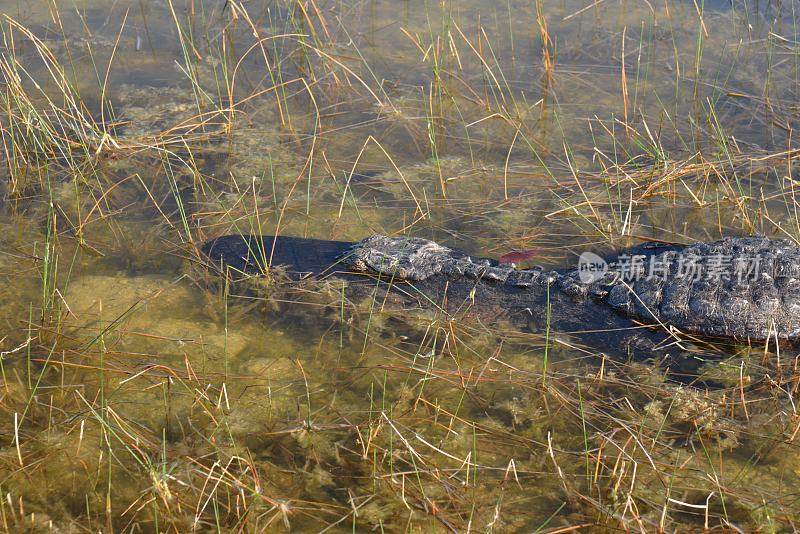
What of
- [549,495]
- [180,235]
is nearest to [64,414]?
[180,235]

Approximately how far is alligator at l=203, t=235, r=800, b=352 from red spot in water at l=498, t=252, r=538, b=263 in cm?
21

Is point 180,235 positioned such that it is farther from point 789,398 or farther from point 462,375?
point 789,398

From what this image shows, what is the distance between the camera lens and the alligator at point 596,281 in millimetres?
3371

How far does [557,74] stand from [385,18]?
5.17 ft

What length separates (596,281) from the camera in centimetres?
363

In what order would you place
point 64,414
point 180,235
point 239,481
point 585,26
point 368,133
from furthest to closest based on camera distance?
point 585,26, point 368,133, point 180,235, point 64,414, point 239,481

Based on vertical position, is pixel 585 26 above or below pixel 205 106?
above

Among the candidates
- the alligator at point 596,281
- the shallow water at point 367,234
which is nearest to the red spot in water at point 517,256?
the shallow water at point 367,234

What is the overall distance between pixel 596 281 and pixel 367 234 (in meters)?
A: 1.31

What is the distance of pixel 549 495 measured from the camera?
9.04 ft

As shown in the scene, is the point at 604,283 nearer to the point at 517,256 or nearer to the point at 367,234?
the point at 517,256

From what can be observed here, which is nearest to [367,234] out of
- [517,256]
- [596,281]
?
[517,256]

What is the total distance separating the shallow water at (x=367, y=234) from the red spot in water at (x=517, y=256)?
5cm

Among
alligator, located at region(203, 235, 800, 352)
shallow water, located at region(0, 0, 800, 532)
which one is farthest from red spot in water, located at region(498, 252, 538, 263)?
alligator, located at region(203, 235, 800, 352)
